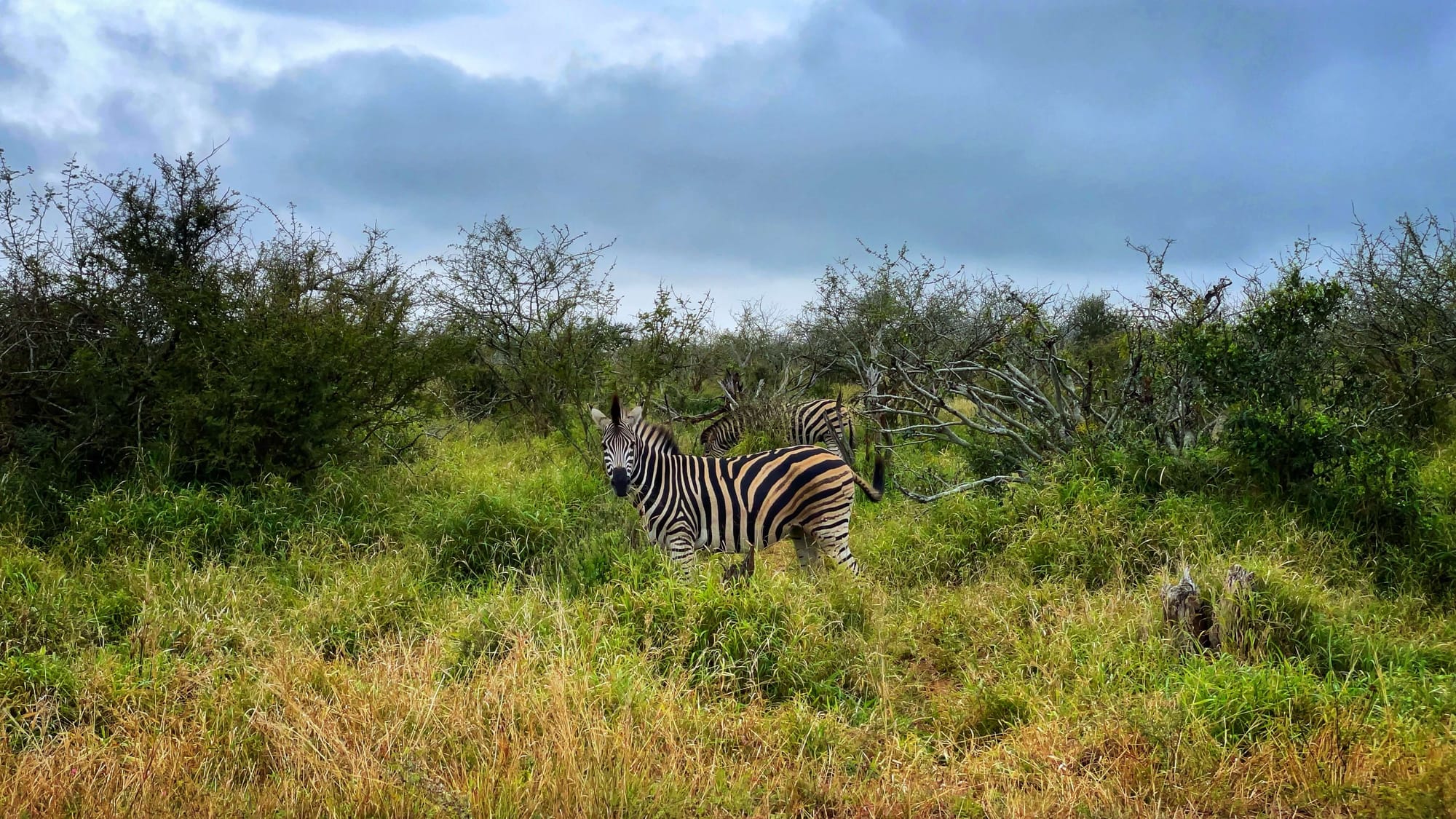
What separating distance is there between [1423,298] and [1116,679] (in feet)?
28.4

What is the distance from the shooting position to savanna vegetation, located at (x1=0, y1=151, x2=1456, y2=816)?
3346 millimetres

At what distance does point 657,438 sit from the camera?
22.4ft

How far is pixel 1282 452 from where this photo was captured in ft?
21.7

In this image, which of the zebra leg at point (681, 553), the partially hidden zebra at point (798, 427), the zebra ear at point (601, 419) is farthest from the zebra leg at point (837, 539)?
the partially hidden zebra at point (798, 427)

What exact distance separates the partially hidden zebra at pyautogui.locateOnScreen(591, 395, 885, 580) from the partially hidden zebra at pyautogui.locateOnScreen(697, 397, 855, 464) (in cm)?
430

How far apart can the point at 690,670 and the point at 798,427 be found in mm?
7677

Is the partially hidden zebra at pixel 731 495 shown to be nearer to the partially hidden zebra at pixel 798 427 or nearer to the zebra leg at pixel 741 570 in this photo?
the zebra leg at pixel 741 570

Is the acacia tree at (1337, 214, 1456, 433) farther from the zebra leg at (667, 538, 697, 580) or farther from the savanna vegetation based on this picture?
the zebra leg at (667, 538, 697, 580)

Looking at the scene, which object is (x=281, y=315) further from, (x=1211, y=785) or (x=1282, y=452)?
(x=1282, y=452)

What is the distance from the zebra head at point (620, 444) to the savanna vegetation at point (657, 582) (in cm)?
50

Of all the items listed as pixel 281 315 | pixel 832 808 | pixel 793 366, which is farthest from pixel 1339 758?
pixel 793 366

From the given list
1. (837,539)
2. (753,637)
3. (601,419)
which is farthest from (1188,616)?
(601,419)

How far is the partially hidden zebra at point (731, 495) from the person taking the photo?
251 inches

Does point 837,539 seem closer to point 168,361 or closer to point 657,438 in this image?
point 657,438
